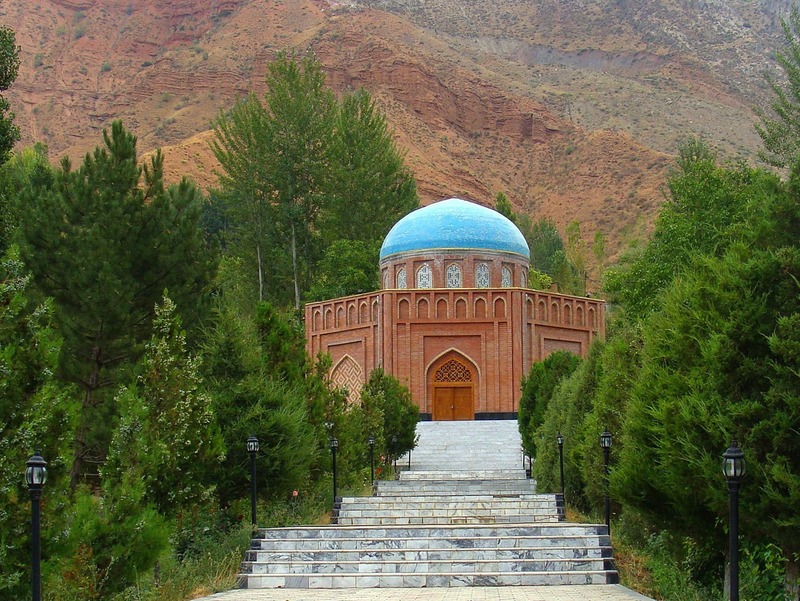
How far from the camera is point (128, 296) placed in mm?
17438

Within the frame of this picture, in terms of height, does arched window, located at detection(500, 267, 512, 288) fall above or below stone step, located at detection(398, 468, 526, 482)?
above

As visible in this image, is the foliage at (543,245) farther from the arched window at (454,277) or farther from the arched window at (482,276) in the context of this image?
the arched window at (454,277)

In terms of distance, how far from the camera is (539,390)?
21.7 metres

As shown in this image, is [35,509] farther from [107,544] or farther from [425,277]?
[425,277]

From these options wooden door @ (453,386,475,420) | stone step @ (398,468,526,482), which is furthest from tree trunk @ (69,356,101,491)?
wooden door @ (453,386,475,420)

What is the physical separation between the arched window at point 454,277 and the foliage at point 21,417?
82.6 feet

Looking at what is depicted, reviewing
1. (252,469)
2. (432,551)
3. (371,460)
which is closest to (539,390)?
(371,460)

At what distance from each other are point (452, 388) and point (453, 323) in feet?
6.05

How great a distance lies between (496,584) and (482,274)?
2300cm

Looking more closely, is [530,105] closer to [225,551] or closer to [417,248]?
[417,248]

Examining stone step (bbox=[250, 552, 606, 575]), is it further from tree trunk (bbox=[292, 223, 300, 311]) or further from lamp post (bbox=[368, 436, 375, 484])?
tree trunk (bbox=[292, 223, 300, 311])

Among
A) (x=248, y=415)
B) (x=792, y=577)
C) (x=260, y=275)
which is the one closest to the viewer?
(x=792, y=577)

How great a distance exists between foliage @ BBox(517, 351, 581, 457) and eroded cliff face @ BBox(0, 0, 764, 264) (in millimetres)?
48256

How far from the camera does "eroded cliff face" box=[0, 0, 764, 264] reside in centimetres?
7881
